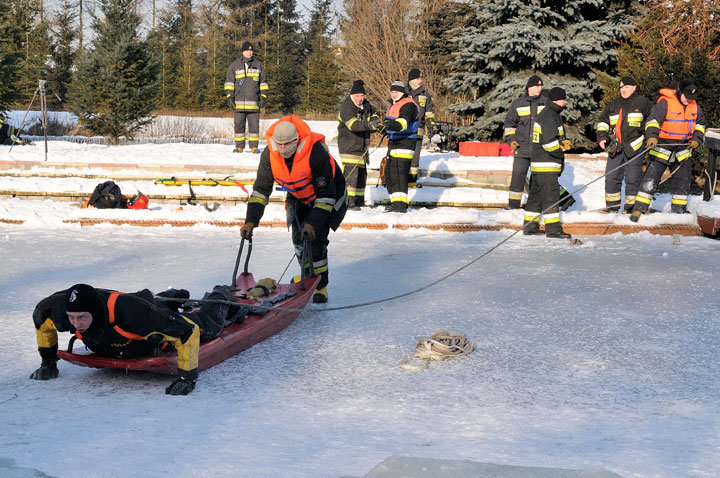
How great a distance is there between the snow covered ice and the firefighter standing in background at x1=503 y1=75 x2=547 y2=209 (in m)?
3.13

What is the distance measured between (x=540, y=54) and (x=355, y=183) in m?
9.72

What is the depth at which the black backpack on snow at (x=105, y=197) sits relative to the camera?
11438mm

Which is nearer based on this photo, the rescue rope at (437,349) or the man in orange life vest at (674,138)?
the rescue rope at (437,349)

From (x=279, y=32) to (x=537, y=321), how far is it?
4661 cm

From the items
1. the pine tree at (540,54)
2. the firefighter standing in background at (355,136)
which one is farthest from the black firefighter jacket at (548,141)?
the pine tree at (540,54)

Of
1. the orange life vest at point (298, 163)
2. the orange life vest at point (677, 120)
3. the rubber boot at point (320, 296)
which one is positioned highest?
the orange life vest at point (677, 120)

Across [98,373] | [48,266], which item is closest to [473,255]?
[48,266]

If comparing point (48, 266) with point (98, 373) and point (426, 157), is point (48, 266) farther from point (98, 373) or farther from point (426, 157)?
point (426, 157)

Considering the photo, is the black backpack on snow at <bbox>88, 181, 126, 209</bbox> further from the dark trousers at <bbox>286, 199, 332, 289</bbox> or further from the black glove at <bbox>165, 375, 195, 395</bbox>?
the black glove at <bbox>165, 375, 195, 395</bbox>

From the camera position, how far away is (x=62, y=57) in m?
41.1

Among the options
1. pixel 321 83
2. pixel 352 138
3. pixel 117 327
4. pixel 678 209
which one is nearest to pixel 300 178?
pixel 117 327

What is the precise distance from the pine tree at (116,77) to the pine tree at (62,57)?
1710 cm

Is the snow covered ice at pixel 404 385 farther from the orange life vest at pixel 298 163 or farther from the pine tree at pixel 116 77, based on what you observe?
the pine tree at pixel 116 77

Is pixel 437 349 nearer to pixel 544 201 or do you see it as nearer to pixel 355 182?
pixel 544 201
